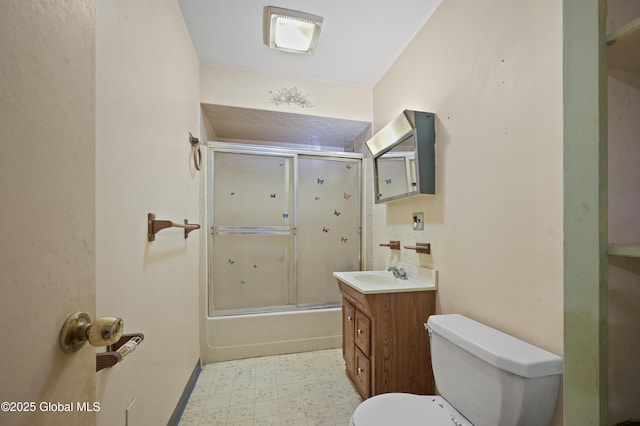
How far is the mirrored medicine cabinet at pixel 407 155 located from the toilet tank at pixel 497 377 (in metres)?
0.87

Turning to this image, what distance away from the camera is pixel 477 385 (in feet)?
3.24

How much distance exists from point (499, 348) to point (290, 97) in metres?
2.41

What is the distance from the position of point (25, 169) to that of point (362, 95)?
2.69 m

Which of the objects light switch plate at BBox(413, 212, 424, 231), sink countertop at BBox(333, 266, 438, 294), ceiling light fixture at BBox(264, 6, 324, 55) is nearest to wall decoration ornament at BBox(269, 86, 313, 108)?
ceiling light fixture at BBox(264, 6, 324, 55)

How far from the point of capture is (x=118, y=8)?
0.93 meters

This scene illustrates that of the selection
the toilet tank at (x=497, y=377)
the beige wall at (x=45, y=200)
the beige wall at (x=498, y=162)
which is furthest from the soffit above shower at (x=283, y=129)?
the toilet tank at (x=497, y=377)

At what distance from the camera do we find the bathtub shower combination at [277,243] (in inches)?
95.8

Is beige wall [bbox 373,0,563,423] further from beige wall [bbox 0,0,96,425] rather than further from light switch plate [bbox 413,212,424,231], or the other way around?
beige wall [bbox 0,0,96,425]

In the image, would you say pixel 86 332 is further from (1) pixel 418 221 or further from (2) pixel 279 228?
(2) pixel 279 228

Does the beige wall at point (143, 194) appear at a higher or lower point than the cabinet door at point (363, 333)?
higher

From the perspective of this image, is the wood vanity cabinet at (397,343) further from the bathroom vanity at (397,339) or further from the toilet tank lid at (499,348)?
the toilet tank lid at (499,348)

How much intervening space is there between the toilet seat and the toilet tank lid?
293 mm

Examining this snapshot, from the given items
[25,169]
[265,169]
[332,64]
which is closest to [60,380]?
[25,169]

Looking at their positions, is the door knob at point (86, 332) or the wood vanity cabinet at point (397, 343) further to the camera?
the wood vanity cabinet at point (397, 343)
